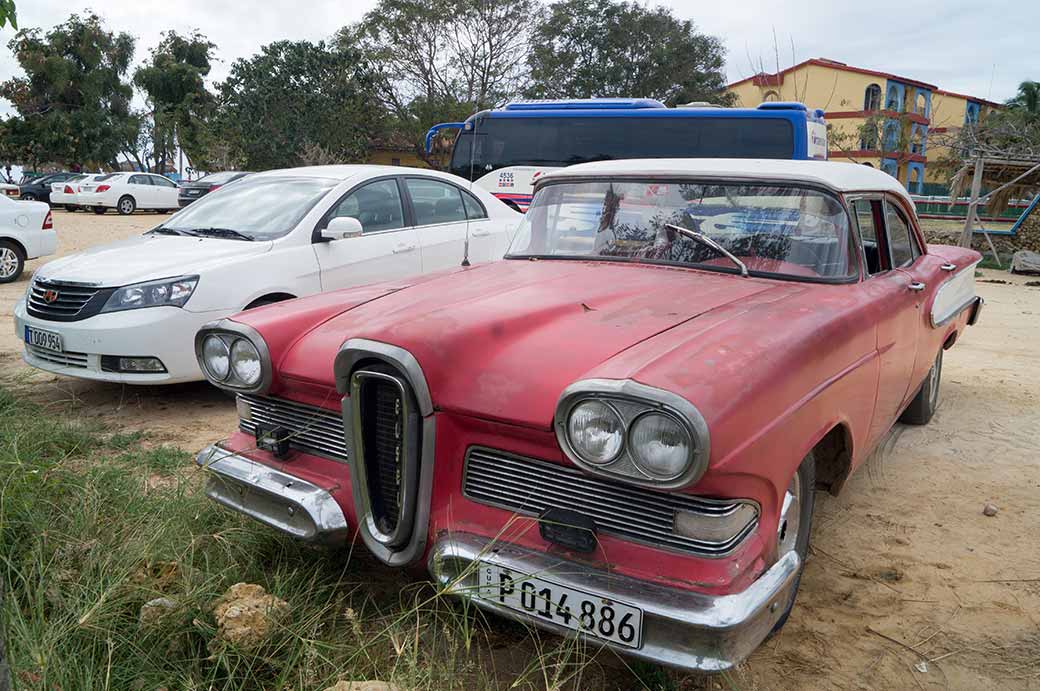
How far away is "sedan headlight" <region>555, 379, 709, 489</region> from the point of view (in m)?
1.95

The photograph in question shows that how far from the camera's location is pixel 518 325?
260 cm

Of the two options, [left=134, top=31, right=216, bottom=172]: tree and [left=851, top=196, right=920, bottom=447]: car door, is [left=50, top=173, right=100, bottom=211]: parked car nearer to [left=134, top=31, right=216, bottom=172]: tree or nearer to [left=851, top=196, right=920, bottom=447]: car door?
[left=134, top=31, right=216, bottom=172]: tree

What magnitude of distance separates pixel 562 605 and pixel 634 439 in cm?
51

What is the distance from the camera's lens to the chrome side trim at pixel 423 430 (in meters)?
2.33

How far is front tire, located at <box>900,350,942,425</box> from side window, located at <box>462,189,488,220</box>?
3.60m

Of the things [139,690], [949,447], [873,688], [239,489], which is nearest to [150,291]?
[239,489]

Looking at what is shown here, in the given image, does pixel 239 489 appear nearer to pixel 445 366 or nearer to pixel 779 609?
pixel 445 366

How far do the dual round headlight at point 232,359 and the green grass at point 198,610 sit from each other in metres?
0.58

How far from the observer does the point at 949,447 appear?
4801 mm

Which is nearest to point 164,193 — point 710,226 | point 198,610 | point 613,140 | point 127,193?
point 127,193

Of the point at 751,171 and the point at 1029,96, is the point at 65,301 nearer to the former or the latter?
the point at 751,171

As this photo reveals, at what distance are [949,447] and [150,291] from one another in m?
4.97

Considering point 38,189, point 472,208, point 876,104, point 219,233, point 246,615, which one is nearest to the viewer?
point 246,615

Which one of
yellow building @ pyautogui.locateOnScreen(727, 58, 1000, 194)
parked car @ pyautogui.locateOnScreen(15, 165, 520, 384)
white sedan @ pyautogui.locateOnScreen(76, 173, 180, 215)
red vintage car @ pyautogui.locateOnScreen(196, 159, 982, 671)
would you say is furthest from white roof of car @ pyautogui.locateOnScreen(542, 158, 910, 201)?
yellow building @ pyautogui.locateOnScreen(727, 58, 1000, 194)
